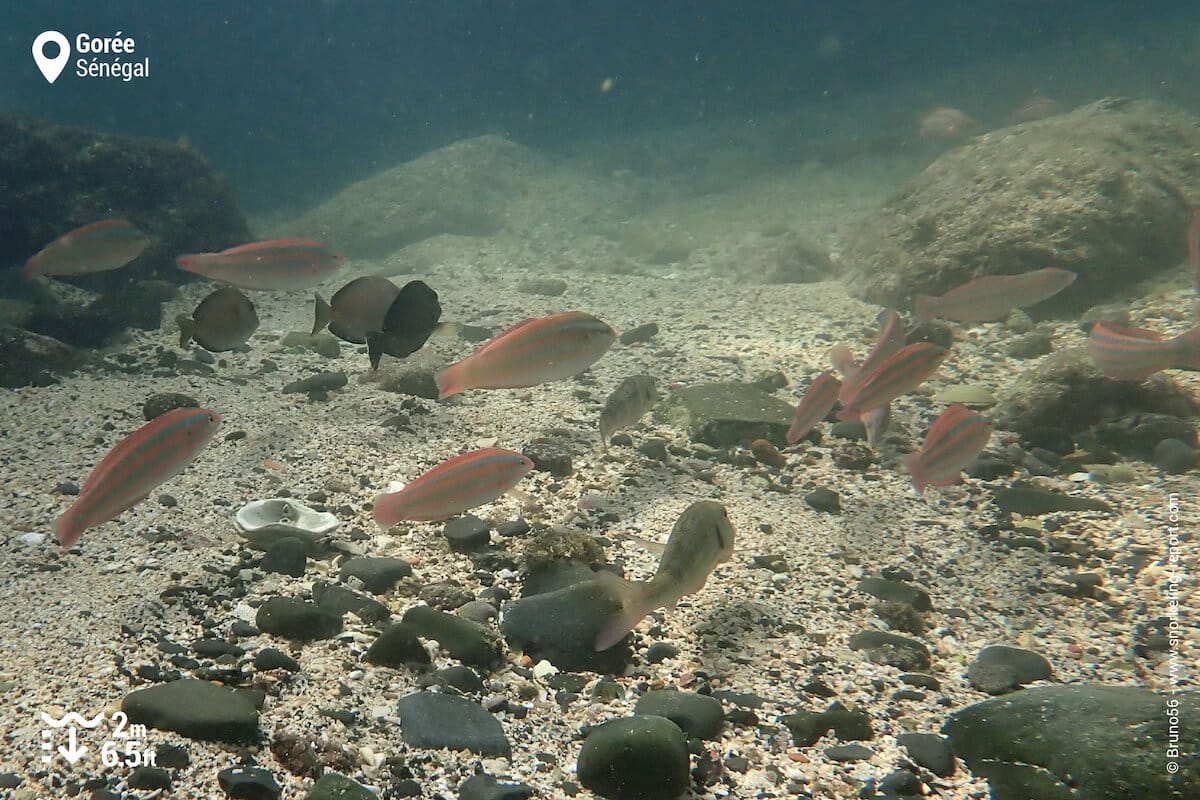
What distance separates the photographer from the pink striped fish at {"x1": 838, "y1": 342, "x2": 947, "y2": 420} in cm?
427

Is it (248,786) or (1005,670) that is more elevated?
(248,786)

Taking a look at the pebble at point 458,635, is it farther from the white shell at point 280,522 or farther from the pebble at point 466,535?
the white shell at point 280,522

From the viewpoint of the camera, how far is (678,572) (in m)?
2.86

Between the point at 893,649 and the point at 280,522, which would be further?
the point at 280,522

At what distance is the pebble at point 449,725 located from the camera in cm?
249

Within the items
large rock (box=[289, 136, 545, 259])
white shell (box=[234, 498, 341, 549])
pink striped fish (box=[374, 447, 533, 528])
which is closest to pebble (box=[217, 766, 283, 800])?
pink striped fish (box=[374, 447, 533, 528])

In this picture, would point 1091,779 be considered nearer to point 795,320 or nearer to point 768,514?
point 768,514

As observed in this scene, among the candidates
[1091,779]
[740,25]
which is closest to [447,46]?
[740,25]

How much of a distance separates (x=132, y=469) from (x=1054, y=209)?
9.79 metres

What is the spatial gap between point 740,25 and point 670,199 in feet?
67.0

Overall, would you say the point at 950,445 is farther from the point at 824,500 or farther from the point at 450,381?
the point at 450,381

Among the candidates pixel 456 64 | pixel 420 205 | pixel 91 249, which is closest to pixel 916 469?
pixel 91 249

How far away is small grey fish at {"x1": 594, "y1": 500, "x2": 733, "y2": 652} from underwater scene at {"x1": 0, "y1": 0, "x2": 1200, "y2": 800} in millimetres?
18

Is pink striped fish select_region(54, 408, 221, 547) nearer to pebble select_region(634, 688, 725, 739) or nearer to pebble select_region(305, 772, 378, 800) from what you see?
pebble select_region(305, 772, 378, 800)
